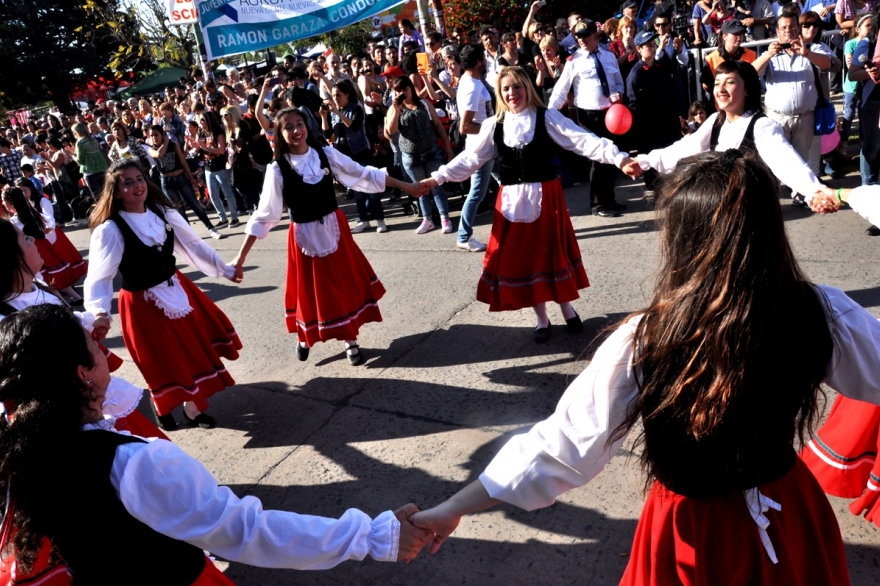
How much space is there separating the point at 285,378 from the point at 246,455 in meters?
1.03

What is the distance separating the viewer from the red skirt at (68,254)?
8430mm

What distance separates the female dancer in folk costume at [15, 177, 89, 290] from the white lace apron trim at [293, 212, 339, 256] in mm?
4213

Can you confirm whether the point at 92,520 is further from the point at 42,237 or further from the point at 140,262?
the point at 42,237

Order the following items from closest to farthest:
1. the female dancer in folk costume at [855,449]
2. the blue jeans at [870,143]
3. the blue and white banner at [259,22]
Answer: the female dancer in folk costume at [855,449]
the blue jeans at [870,143]
the blue and white banner at [259,22]

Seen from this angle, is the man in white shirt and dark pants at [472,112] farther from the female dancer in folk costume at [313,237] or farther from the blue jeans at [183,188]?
the blue jeans at [183,188]

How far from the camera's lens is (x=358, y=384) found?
16.0 feet

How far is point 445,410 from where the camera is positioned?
169 inches

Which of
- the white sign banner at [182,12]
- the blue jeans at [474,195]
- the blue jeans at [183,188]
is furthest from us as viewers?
the white sign banner at [182,12]

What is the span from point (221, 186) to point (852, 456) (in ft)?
30.4

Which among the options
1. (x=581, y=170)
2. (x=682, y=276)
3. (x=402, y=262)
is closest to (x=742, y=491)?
(x=682, y=276)

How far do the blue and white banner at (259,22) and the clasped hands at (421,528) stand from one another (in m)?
9.93

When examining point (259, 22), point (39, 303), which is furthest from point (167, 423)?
point (259, 22)

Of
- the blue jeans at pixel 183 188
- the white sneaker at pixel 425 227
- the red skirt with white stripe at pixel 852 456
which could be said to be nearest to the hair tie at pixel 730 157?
the red skirt with white stripe at pixel 852 456

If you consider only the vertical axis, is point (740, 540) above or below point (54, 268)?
above
